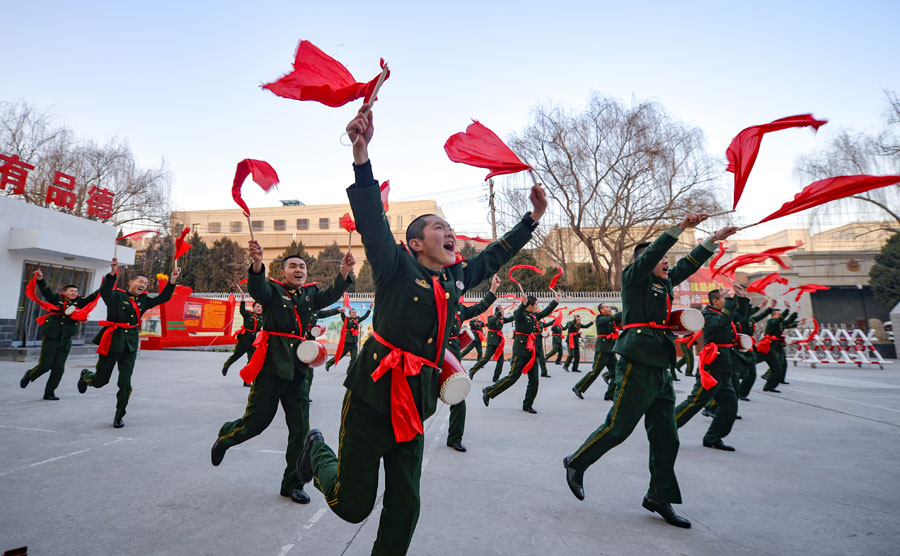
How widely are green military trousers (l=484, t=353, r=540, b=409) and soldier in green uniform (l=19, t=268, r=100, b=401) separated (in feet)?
22.6

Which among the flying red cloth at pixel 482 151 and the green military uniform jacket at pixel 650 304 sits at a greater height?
the flying red cloth at pixel 482 151

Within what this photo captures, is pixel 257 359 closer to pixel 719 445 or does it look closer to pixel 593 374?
pixel 719 445

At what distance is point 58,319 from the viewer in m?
7.48

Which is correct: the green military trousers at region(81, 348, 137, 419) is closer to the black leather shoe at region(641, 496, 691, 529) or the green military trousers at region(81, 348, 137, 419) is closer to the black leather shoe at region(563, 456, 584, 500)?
the black leather shoe at region(563, 456, 584, 500)

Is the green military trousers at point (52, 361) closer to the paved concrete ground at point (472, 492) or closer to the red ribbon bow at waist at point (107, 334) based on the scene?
the paved concrete ground at point (472, 492)

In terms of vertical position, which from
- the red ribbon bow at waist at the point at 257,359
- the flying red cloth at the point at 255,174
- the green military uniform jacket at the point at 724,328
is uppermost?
the flying red cloth at the point at 255,174

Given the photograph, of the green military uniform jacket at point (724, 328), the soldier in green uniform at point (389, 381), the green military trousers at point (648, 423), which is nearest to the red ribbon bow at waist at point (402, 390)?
the soldier in green uniform at point (389, 381)

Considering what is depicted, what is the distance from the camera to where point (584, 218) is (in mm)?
24625

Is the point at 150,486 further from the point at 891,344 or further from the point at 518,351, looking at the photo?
the point at 891,344

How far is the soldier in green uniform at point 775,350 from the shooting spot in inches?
391

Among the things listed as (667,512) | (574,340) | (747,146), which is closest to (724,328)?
(667,512)

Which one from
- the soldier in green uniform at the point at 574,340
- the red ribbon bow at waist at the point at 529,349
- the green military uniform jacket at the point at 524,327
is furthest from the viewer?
the soldier in green uniform at the point at 574,340

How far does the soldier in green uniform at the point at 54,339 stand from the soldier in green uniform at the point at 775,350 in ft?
44.6

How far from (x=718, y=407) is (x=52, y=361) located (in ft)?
33.5
